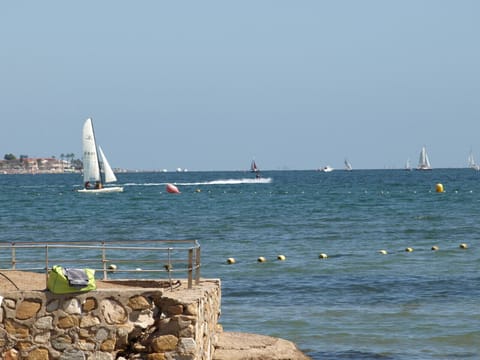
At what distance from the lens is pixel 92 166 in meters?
105

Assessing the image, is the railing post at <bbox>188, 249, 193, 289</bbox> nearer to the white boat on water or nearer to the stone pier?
the stone pier

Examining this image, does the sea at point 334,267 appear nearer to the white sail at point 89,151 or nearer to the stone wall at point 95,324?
the stone wall at point 95,324

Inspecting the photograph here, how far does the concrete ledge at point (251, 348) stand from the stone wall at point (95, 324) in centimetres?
258

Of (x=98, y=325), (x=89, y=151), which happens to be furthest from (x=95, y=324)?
(x=89, y=151)

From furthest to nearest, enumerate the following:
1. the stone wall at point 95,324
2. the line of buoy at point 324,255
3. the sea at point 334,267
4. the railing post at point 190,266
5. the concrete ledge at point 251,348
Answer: the line of buoy at point 324,255 < the sea at point 334,267 < the concrete ledge at point 251,348 < the railing post at point 190,266 < the stone wall at point 95,324

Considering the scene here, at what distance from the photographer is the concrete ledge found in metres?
16.9

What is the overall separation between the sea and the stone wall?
20.2 ft

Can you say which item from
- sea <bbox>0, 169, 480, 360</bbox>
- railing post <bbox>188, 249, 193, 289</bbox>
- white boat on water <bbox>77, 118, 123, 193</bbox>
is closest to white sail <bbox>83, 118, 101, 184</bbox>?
white boat on water <bbox>77, 118, 123, 193</bbox>

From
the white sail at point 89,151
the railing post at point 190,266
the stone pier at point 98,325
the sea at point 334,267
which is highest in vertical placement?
the white sail at point 89,151

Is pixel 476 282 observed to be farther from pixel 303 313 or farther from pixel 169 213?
pixel 169 213

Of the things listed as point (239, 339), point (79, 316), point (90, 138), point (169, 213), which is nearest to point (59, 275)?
point (79, 316)

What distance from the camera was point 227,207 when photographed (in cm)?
8106

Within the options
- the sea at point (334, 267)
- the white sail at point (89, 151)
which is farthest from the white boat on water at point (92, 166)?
the sea at point (334, 267)

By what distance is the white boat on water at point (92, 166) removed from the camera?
101m
